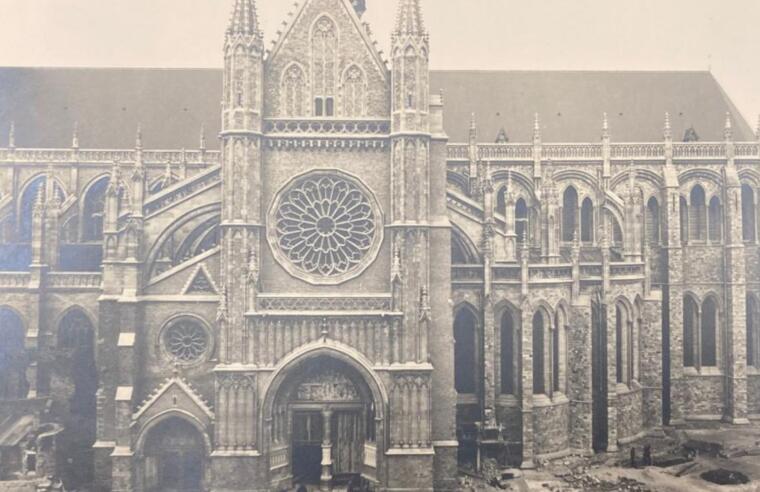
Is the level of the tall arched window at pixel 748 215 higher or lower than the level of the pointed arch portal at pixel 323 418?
higher

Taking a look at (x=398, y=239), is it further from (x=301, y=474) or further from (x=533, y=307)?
(x=301, y=474)

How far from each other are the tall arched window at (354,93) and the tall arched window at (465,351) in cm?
1040

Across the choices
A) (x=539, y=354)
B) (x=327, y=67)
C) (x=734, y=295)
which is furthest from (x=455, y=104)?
(x=734, y=295)

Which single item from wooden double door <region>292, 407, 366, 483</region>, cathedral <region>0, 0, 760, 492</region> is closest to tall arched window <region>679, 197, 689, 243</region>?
cathedral <region>0, 0, 760, 492</region>

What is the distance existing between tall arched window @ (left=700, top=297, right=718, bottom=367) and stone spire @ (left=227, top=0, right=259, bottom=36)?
3042cm

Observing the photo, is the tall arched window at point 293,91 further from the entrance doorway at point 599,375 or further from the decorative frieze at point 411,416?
the entrance doorway at point 599,375

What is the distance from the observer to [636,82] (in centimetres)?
4678

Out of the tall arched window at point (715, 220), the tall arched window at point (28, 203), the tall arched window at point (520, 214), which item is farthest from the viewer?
the tall arched window at point (715, 220)

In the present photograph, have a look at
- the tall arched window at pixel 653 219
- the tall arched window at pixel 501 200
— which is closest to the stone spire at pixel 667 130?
the tall arched window at pixel 653 219

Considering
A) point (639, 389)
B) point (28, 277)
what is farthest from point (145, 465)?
point (639, 389)

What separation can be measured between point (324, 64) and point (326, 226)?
21.9 feet

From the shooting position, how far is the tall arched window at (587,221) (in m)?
42.3

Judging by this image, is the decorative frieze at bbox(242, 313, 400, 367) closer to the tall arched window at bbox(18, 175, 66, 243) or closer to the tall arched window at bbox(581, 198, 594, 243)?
the tall arched window at bbox(581, 198, 594, 243)

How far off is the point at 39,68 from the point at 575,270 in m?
36.2
